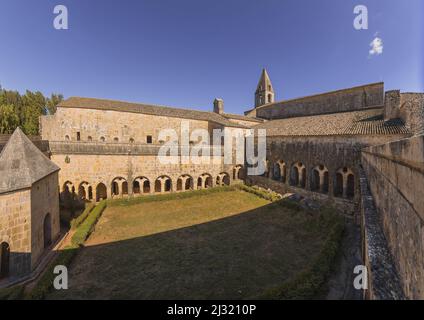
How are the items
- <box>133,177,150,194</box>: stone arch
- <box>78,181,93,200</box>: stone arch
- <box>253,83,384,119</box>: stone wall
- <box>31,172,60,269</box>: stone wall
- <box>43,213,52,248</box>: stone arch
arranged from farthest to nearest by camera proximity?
<box>253,83,384,119</box>: stone wall, <box>133,177,150,194</box>: stone arch, <box>78,181,93,200</box>: stone arch, <box>43,213,52,248</box>: stone arch, <box>31,172,60,269</box>: stone wall

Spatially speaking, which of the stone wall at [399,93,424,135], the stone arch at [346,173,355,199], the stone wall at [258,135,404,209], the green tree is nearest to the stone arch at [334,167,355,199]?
the stone arch at [346,173,355,199]

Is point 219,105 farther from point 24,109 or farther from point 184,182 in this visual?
point 24,109

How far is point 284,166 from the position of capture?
770 inches

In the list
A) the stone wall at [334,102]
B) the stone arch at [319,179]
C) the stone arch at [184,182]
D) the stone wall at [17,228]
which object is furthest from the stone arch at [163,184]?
the stone wall at [334,102]

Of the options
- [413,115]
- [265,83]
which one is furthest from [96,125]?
[265,83]

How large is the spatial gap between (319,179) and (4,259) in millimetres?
19828

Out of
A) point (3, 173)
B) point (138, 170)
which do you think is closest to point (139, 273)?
point (3, 173)

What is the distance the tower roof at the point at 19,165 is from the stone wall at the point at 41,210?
16.3 inches

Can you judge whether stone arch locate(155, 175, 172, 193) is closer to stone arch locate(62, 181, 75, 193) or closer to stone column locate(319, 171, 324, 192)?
stone arch locate(62, 181, 75, 193)

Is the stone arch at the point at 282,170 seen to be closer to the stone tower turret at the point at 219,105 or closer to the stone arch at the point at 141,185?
the stone arch at the point at 141,185

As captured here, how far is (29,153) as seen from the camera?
8836 mm

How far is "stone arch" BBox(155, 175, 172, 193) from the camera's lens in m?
19.1

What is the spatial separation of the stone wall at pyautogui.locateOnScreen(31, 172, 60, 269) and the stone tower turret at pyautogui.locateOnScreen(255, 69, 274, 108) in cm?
3766

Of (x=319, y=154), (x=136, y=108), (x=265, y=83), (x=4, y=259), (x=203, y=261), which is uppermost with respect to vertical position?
(x=265, y=83)
